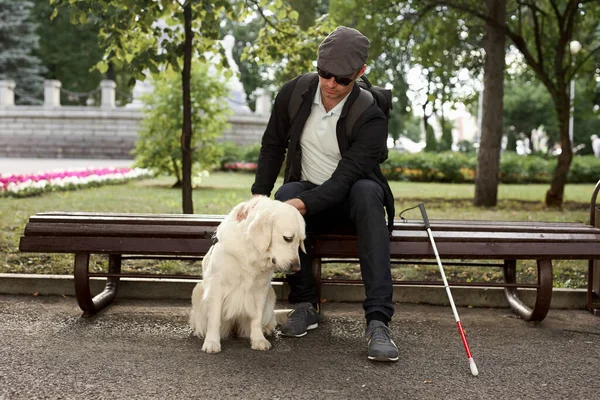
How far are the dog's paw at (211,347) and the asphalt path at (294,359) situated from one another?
5 cm

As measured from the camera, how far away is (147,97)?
1722 centimetres

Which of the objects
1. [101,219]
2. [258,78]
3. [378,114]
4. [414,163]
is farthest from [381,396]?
[258,78]

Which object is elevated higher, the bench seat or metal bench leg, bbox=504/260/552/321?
the bench seat

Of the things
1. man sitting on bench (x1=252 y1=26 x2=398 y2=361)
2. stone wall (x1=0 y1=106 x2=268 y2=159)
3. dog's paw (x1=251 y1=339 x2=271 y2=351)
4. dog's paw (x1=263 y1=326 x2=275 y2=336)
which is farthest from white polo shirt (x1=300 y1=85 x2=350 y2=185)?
stone wall (x1=0 y1=106 x2=268 y2=159)

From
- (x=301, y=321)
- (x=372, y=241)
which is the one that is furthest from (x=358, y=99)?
(x=301, y=321)

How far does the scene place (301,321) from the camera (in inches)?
185

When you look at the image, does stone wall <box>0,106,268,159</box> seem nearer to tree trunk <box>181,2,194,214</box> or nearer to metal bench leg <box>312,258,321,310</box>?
tree trunk <box>181,2,194,214</box>

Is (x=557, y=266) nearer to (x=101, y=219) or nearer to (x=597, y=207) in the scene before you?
(x=597, y=207)

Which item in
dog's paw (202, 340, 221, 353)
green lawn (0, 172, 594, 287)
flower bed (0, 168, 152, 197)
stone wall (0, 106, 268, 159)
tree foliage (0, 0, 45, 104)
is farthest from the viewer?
tree foliage (0, 0, 45, 104)

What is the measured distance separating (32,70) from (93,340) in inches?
1609

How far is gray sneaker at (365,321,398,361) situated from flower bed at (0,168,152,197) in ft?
34.9

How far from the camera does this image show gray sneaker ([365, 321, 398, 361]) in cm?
409

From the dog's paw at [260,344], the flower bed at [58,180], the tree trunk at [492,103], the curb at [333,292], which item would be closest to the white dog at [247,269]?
the dog's paw at [260,344]

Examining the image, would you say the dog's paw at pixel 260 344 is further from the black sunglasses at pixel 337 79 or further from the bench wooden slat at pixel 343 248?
the black sunglasses at pixel 337 79
